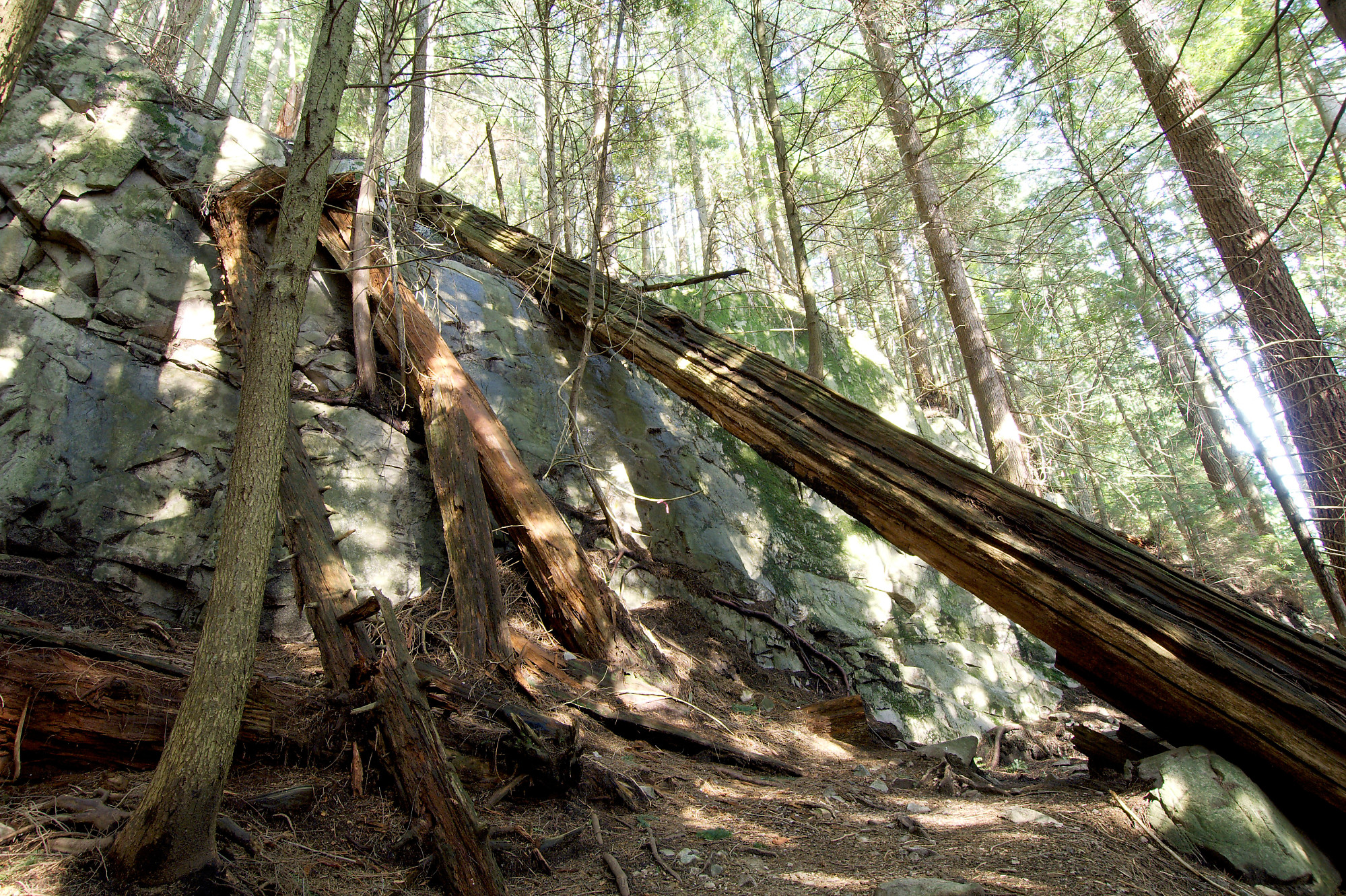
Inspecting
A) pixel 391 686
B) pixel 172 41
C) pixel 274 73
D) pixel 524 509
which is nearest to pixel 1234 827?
pixel 391 686

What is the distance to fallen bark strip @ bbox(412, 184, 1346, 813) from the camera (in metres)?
3.11

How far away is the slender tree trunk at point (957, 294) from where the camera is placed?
7.46m

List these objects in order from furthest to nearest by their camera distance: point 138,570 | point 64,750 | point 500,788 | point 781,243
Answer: point 781,243 → point 138,570 → point 500,788 → point 64,750

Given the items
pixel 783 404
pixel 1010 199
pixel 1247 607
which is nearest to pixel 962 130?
pixel 783 404

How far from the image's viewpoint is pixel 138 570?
407cm

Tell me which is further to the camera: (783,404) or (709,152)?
(709,152)

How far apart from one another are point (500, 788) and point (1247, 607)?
395 centimetres

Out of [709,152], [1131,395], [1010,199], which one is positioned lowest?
[1131,395]

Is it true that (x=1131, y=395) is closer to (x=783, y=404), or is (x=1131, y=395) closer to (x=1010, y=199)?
(x=1010, y=199)

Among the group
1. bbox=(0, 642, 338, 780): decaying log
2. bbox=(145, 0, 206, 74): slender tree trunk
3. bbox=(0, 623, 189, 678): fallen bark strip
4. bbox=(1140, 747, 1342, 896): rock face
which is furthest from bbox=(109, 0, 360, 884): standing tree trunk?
bbox=(145, 0, 206, 74): slender tree trunk

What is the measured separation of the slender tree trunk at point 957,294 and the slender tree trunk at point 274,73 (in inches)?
687

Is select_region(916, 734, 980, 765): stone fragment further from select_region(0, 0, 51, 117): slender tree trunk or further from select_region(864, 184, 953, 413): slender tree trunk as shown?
select_region(864, 184, 953, 413): slender tree trunk

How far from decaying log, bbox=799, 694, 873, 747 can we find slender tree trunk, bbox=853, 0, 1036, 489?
3748mm

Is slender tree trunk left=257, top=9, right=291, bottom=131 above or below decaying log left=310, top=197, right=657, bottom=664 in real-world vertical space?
above
